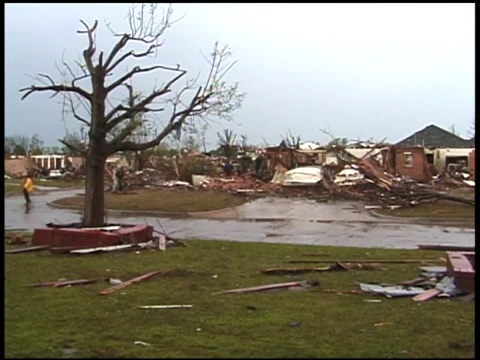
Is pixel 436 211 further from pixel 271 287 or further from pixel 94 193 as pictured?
pixel 271 287

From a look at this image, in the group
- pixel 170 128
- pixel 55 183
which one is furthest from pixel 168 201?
pixel 55 183

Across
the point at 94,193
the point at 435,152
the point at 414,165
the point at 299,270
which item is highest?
the point at 435,152

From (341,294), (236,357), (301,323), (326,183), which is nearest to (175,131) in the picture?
(341,294)

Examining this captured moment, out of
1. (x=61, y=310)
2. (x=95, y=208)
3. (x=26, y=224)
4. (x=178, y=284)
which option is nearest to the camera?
(x=61, y=310)

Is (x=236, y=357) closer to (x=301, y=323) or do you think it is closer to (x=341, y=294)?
(x=301, y=323)

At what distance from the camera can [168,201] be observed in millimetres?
32781

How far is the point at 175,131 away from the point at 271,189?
80.2ft

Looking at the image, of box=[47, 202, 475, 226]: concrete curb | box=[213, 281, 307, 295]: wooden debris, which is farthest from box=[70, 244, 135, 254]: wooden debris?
box=[47, 202, 475, 226]: concrete curb

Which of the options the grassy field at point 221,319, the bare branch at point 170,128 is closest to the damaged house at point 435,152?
the bare branch at point 170,128

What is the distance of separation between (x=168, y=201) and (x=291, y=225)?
34.5 ft

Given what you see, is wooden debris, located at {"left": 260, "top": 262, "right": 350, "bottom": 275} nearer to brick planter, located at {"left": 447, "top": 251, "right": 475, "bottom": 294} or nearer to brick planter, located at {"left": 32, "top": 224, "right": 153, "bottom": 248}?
brick planter, located at {"left": 447, "top": 251, "right": 475, "bottom": 294}

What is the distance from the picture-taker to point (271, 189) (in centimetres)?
4125

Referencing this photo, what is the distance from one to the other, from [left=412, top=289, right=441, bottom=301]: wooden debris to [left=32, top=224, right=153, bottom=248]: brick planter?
24.8 feet

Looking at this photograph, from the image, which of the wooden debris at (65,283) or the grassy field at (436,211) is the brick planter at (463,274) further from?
the grassy field at (436,211)
